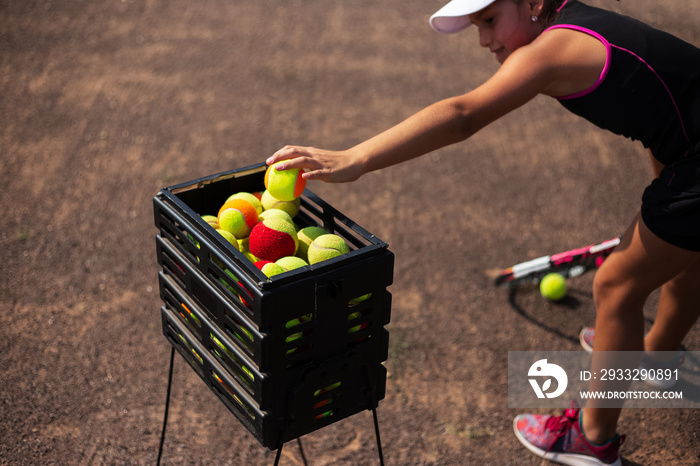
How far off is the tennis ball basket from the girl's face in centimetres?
85

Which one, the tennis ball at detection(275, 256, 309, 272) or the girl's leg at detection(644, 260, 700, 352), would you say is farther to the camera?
the girl's leg at detection(644, 260, 700, 352)

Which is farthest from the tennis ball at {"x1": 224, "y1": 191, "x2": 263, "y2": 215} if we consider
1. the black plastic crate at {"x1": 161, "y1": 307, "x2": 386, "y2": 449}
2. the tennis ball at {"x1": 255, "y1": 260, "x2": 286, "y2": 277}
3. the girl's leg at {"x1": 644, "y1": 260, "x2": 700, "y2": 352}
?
the girl's leg at {"x1": 644, "y1": 260, "x2": 700, "y2": 352}

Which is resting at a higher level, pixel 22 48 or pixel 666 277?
pixel 666 277

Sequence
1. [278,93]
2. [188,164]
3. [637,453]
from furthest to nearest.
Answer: [278,93], [188,164], [637,453]

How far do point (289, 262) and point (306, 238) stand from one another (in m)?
0.18

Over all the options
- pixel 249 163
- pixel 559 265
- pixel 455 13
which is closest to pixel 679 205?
pixel 455 13

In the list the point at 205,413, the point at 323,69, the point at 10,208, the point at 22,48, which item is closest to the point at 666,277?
the point at 205,413

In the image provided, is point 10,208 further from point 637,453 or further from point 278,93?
point 637,453

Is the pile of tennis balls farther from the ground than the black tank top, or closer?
closer

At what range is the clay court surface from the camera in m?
3.17

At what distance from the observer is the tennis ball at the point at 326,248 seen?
6.79 ft

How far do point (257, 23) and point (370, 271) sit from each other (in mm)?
5799

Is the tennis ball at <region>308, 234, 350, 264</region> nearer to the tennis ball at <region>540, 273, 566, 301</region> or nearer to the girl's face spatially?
the girl's face

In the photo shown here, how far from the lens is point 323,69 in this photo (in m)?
6.45
